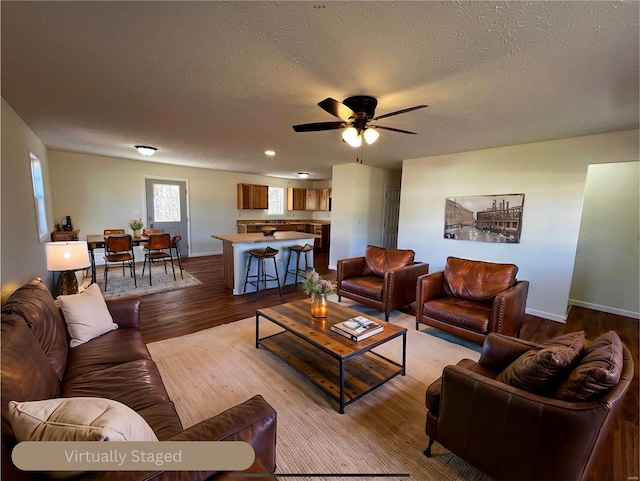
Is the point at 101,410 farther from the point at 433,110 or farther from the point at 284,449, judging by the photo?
the point at 433,110

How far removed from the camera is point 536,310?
3996mm

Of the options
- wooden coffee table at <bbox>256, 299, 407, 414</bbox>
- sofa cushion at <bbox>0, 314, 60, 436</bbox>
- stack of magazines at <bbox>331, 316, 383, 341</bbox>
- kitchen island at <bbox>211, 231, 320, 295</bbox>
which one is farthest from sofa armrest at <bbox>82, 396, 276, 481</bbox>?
kitchen island at <bbox>211, 231, 320, 295</bbox>

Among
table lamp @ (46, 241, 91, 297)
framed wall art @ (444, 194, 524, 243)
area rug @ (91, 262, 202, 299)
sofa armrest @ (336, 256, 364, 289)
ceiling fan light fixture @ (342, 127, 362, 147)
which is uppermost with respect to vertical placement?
ceiling fan light fixture @ (342, 127, 362, 147)

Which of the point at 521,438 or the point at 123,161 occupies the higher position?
the point at 123,161

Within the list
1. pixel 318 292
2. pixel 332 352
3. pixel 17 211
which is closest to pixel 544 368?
pixel 332 352

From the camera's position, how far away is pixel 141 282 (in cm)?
492

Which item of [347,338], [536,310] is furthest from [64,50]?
[536,310]

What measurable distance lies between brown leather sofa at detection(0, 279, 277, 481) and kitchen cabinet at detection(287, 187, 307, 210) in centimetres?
709

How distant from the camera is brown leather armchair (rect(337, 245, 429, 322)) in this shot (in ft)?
11.2

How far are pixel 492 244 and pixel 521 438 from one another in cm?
375

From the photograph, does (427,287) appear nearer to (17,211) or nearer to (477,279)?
(477,279)

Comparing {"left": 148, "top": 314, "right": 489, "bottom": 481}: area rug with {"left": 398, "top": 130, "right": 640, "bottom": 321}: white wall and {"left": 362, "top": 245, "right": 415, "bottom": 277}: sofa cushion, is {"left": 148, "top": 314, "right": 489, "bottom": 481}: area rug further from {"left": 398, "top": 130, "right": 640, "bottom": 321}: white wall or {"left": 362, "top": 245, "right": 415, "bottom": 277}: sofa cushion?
{"left": 398, "top": 130, "right": 640, "bottom": 321}: white wall
